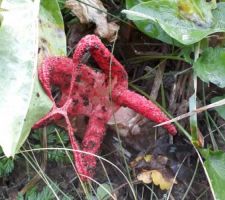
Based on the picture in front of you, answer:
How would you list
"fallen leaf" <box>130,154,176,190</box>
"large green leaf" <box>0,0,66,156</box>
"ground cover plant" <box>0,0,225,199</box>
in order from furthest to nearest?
"fallen leaf" <box>130,154,176,190</box> < "ground cover plant" <box>0,0,225,199</box> < "large green leaf" <box>0,0,66,156</box>

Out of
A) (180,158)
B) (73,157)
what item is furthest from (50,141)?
(180,158)

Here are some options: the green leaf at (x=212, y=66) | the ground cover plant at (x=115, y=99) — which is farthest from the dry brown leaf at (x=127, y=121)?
the green leaf at (x=212, y=66)

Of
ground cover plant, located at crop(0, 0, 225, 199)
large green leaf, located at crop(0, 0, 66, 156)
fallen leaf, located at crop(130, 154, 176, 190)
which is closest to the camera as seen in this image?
large green leaf, located at crop(0, 0, 66, 156)

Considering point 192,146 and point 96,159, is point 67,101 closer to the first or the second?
point 96,159

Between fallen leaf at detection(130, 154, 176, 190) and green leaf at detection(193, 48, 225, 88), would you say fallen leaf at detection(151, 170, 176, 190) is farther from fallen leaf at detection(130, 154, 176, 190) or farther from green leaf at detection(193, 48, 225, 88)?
green leaf at detection(193, 48, 225, 88)

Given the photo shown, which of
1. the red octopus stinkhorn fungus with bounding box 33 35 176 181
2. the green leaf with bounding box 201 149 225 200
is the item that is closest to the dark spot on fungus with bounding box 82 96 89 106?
the red octopus stinkhorn fungus with bounding box 33 35 176 181

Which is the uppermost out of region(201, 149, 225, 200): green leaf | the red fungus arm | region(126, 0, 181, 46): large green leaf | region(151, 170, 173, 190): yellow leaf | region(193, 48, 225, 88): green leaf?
region(126, 0, 181, 46): large green leaf

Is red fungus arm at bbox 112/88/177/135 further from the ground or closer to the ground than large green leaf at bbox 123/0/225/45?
closer to the ground

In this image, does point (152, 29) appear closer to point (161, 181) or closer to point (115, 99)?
point (115, 99)
